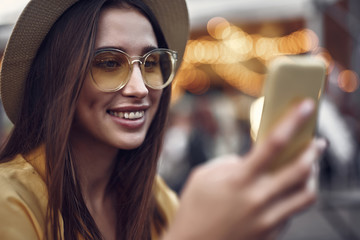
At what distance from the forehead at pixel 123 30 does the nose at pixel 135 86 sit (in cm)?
7

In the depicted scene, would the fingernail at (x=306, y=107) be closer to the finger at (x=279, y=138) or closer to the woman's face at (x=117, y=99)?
the finger at (x=279, y=138)

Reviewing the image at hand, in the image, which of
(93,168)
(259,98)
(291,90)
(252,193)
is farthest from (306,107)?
(259,98)

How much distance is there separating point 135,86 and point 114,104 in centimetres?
9

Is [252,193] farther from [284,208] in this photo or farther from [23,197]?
[23,197]

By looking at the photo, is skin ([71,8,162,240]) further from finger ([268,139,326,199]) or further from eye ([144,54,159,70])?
finger ([268,139,326,199])

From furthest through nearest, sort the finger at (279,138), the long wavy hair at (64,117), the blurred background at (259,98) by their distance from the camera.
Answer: the blurred background at (259,98)
the long wavy hair at (64,117)
the finger at (279,138)

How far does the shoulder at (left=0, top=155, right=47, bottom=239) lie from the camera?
997mm

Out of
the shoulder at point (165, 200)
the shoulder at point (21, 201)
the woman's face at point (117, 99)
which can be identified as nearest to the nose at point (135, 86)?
the woman's face at point (117, 99)

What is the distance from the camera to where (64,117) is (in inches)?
46.2

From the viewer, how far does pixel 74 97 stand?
1181 millimetres

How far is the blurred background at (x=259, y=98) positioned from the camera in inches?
193

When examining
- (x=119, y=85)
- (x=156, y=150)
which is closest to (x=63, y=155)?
(x=119, y=85)

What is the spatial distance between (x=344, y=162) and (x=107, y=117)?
4631 mm

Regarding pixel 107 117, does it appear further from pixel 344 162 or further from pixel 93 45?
pixel 344 162
